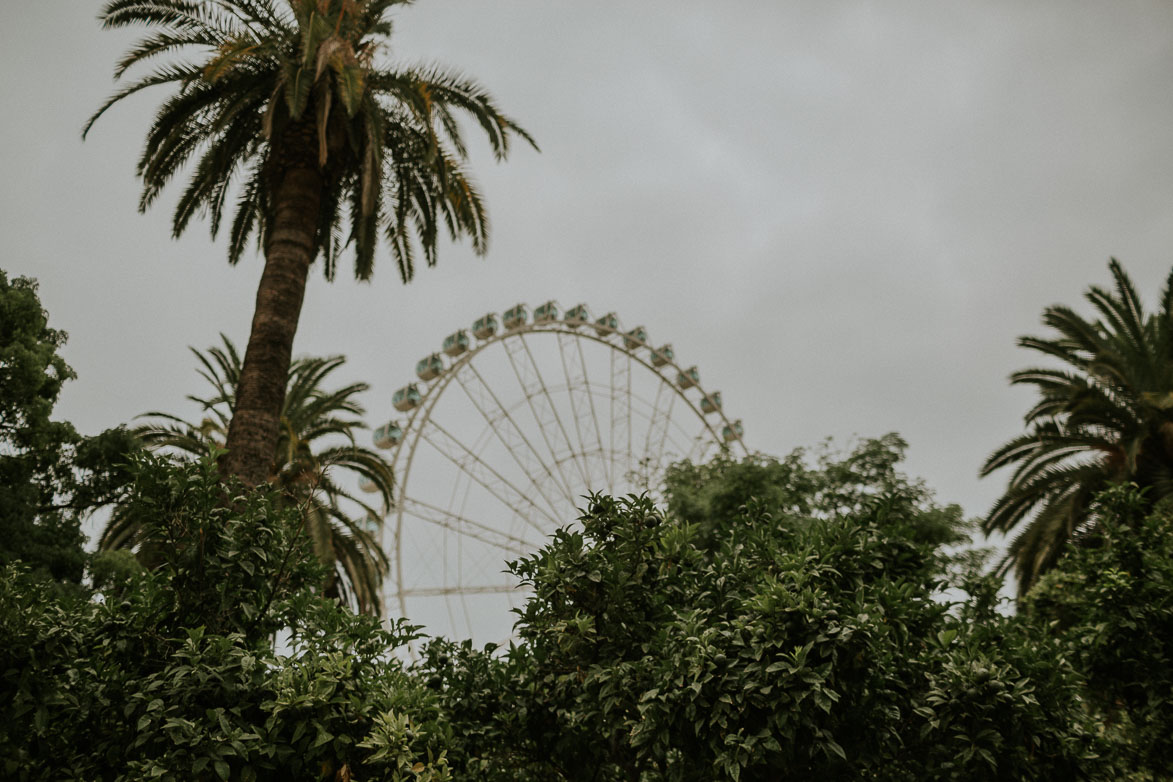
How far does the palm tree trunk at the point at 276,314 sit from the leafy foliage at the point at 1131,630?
8.37 metres

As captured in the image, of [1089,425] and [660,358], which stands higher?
[660,358]

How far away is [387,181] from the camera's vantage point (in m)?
14.8

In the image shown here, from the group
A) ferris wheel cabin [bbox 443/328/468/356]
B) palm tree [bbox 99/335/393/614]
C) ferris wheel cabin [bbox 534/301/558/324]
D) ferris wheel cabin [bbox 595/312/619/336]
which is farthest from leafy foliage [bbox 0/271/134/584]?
ferris wheel cabin [bbox 595/312/619/336]

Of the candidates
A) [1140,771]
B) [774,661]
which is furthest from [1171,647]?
[774,661]

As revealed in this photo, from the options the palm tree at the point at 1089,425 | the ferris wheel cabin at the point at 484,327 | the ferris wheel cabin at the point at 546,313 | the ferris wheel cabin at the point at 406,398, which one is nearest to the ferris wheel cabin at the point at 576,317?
the ferris wheel cabin at the point at 546,313

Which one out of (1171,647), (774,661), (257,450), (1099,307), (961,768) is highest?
(1099,307)

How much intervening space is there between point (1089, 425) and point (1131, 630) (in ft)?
39.4

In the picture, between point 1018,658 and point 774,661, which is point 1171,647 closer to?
point 1018,658

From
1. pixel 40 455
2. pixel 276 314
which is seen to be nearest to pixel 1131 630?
pixel 276 314

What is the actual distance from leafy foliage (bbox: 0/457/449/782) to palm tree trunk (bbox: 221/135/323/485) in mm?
3243

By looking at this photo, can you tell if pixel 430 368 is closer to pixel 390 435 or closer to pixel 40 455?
pixel 390 435

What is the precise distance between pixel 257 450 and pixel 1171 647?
9.22m

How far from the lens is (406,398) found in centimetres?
2833

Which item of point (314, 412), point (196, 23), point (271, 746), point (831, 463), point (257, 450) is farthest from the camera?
point (831, 463)
